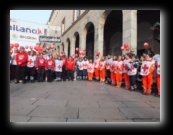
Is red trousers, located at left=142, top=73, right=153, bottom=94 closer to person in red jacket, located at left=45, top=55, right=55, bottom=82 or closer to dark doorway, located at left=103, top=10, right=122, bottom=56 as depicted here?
person in red jacket, located at left=45, top=55, right=55, bottom=82

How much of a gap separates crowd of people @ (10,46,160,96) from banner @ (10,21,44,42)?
441 centimetres

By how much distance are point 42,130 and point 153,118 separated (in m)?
2.31

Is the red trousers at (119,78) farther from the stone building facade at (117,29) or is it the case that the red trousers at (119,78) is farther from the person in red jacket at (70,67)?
the person in red jacket at (70,67)

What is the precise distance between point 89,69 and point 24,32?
20.4ft

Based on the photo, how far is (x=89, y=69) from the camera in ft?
44.0

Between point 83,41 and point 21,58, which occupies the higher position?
point 83,41

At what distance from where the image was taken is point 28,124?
3670 mm

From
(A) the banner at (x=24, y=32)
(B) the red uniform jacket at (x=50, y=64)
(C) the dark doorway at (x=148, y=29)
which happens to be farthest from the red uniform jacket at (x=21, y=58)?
(C) the dark doorway at (x=148, y=29)

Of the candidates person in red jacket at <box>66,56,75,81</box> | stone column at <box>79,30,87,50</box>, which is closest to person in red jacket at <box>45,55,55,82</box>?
person in red jacket at <box>66,56,75,81</box>

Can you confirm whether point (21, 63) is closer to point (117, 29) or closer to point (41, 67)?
point (41, 67)

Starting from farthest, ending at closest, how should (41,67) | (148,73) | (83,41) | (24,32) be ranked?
1. (83,41)
2. (24,32)
3. (41,67)
4. (148,73)

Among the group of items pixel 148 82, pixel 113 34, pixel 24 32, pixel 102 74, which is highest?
pixel 113 34

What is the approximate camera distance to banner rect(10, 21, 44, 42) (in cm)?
1533

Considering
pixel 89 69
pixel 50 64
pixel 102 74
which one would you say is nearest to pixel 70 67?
pixel 89 69
